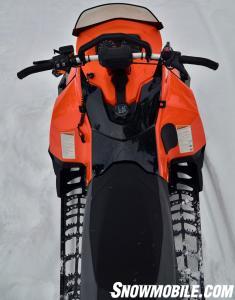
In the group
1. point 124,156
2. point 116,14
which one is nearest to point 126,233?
point 124,156

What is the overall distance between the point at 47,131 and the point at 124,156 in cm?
151

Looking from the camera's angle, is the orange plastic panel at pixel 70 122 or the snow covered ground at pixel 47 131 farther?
the snow covered ground at pixel 47 131

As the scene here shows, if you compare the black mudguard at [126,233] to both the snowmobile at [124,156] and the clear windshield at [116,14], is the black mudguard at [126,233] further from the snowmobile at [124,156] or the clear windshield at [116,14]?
the clear windshield at [116,14]

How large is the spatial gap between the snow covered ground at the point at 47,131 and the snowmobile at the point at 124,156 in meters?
0.21

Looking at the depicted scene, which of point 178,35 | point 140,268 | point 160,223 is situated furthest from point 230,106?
point 140,268

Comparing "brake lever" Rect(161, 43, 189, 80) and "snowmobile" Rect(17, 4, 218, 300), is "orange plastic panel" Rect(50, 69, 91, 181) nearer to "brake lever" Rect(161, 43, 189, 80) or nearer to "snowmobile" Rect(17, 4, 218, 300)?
"snowmobile" Rect(17, 4, 218, 300)

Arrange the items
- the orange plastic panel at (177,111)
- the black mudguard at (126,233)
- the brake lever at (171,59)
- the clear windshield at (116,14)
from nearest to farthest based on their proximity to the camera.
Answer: the black mudguard at (126,233) → the brake lever at (171,59) → the orange plastic panel at (177,111) → the clear windshield at (116,14)

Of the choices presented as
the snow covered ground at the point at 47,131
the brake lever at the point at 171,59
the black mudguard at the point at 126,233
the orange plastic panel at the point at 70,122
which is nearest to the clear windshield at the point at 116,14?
the orange plastic panel at the point at 70,122

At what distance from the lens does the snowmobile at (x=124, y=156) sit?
1.77 metres

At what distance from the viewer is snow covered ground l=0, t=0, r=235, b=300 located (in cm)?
270

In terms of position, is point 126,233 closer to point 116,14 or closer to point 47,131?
point 116,14

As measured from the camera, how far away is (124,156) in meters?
2.12

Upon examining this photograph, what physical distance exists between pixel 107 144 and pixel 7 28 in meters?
2.94

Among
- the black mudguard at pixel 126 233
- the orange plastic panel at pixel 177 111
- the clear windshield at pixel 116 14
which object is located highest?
the clear windshield at pixel 116 14
